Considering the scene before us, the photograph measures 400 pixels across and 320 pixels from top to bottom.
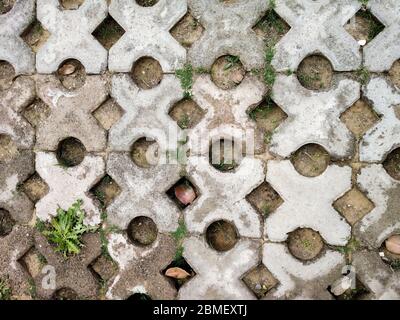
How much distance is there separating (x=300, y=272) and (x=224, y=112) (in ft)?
3.41

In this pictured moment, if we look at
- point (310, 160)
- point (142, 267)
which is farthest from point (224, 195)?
point (142, 267)

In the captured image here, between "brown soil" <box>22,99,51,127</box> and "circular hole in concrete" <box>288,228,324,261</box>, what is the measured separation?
5.80 feet

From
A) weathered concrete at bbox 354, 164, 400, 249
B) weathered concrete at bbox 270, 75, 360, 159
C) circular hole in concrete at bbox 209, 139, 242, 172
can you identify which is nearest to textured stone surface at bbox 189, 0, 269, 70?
weathered concrete at bbox 270, 75, 360, 159

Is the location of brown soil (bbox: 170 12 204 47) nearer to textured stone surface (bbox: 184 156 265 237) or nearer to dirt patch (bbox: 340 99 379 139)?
textured stone surface (bbox: 184 156 265 237)

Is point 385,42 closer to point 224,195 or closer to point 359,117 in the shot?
point 359,117

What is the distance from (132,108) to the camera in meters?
2.68

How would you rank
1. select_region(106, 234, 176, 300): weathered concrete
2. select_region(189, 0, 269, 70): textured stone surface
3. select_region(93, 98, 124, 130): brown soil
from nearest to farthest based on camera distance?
select_region(189, 0, 269, 70): textured stone surface
select_region(106, 234, 176, 300): weathered concrete
select_region(93, 98, 124, 130): brown soil

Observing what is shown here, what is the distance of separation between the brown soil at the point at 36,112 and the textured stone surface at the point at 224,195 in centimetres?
105

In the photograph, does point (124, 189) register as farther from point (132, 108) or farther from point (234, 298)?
point (234, 298)

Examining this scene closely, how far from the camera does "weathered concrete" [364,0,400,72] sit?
2.43m

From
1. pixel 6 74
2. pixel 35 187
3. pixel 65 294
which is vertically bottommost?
pixel 65 294

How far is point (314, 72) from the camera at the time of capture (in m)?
2.58
